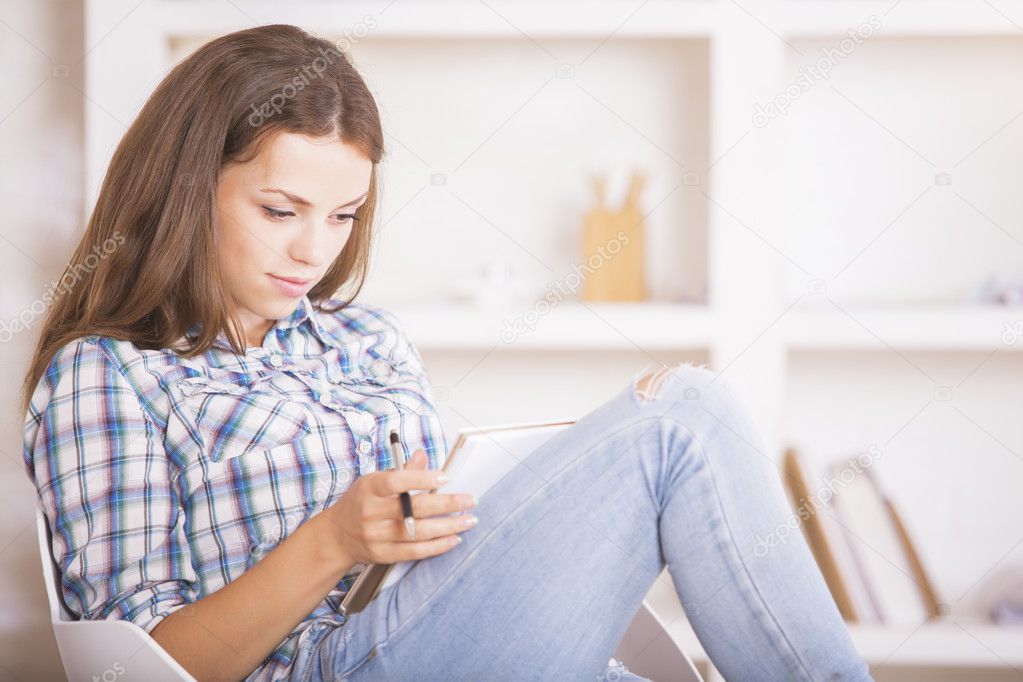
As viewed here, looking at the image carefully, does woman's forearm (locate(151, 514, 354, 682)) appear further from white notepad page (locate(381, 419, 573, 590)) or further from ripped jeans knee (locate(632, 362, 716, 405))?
ripped jeans knee (locate(632, 362, 716, 405))

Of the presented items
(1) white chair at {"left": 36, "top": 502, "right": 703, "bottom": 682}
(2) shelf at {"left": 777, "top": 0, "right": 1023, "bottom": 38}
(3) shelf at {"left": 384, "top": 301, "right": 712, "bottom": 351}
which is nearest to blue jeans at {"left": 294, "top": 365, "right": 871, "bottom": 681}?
(1) white chair at {"left": 36, "top": 502, "right": 703, "bottom": 682}

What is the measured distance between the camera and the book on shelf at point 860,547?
1.89 meters

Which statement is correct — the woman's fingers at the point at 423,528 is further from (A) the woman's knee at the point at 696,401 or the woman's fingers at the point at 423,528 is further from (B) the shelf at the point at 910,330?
(B) the shelf at the point at 910,330

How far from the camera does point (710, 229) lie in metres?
1.85

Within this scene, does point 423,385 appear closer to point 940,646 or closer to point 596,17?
point 596,17

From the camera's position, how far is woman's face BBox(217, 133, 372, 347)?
1.10 meters

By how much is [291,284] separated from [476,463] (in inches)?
13.6

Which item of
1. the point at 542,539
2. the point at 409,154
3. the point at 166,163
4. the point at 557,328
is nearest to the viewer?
the point at 542,539

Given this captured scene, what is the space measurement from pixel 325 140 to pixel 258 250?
0.48 feet

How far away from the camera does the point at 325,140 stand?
1.13m

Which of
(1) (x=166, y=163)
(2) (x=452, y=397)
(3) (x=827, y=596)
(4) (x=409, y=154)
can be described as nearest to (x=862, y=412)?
(2) (x=452, y=397)

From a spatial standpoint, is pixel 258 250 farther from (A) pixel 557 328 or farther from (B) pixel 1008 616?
(B) pixel 1008 616

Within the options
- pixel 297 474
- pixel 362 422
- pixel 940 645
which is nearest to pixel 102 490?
pixel 297 474

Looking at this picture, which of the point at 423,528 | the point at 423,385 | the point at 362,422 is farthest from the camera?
the point at 423,385
